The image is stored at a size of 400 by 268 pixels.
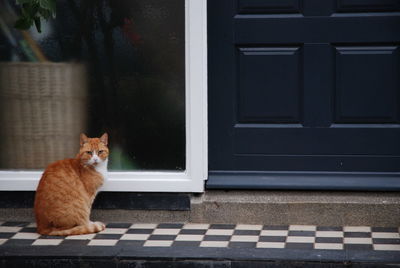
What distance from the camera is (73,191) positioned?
246 inches

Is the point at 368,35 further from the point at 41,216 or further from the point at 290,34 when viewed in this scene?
the point at 41,216

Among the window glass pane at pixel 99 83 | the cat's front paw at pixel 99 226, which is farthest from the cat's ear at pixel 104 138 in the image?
the cat's front paw at pixel 99 226

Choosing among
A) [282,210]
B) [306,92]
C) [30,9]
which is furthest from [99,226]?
[30,9]

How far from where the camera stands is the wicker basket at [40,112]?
21.9 feet

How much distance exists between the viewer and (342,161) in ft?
21.5

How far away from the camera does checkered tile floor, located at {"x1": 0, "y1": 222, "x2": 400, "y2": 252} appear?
5867mm

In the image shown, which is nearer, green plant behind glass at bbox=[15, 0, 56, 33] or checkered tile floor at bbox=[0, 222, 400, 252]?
green plant behind glass at bbox=[15, 0, 56, 33]

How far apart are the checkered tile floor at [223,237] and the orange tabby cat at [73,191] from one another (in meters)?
0.09

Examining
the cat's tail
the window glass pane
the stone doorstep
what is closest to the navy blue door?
the stone doorstep

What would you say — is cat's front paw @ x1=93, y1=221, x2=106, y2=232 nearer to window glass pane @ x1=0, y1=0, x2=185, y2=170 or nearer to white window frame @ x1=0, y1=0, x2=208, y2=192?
white window frame @ x1=0, y1=0, x2=208, y2=192

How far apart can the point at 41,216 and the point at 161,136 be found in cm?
105

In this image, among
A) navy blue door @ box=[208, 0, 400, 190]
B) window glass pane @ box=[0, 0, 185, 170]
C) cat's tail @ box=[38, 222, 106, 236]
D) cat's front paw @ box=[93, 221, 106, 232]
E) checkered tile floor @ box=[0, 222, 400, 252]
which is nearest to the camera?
checkered tile floor @ box=[0, 222, 400, 252]

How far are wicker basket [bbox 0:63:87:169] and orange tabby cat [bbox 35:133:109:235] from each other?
1.33 feet

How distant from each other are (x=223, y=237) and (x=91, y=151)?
1.05 meters
